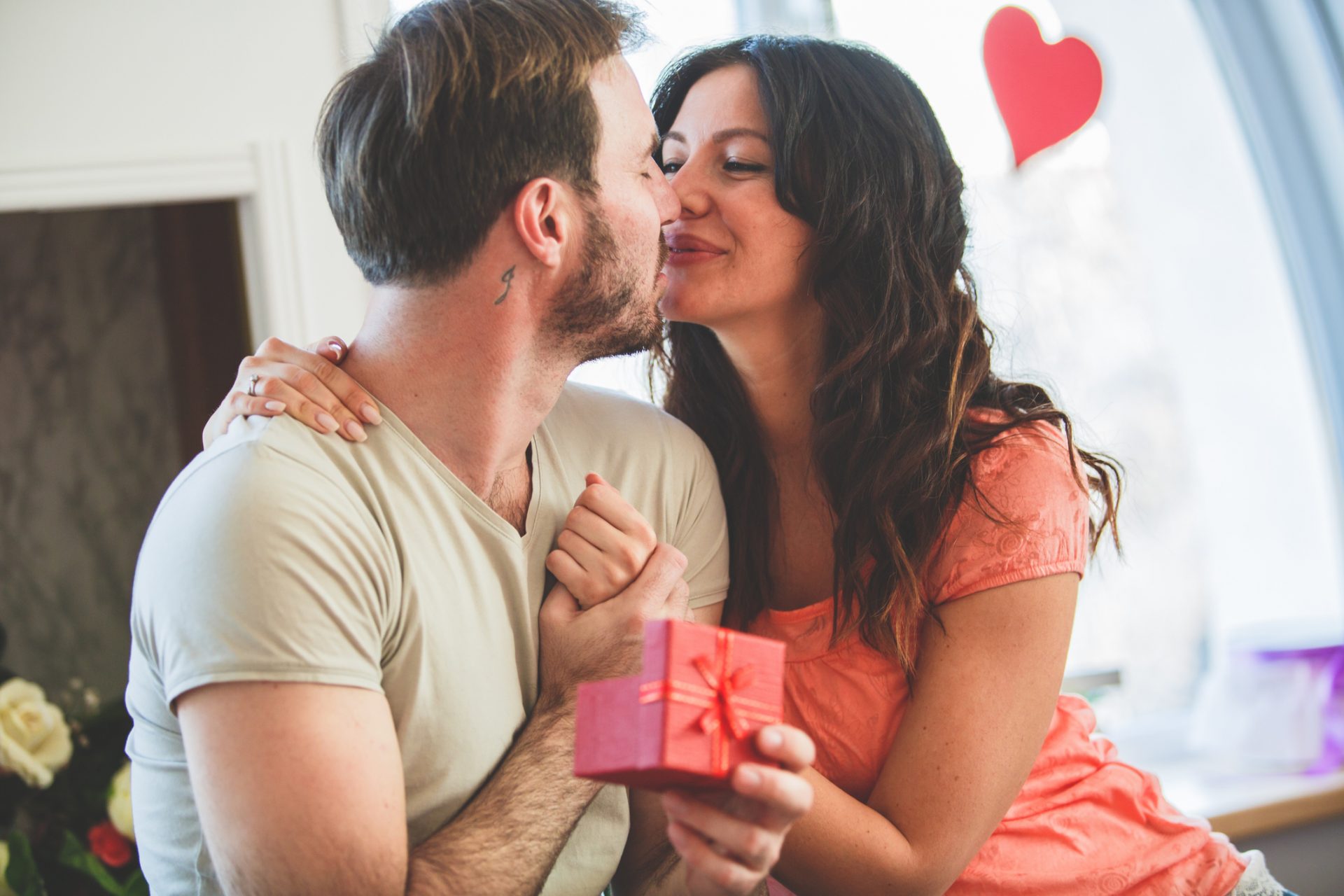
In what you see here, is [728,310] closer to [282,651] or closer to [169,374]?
[282,651]

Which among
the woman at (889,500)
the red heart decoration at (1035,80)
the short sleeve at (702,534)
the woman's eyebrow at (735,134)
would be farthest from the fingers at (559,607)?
the red heart decoration at (1035,80)

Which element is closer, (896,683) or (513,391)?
(513,391)

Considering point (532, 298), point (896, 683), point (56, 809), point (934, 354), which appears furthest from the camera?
point (56, 809)

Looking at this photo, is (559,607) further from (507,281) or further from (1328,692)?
(1328,692)

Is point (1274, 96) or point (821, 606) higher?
Answer: point (1274, 96)

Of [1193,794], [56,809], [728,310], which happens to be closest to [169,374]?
[56,809]

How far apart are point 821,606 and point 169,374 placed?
6.43 feet

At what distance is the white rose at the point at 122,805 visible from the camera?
1753 mm

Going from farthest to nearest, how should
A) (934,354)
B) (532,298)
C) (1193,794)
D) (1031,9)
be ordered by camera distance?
(1031,9), (1193,794), (934,354), (532,298)

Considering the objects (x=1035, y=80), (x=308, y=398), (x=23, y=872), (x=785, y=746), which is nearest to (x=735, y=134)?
(x=308, y=398)

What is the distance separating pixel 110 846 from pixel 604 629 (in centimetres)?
104

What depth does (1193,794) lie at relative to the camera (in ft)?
7.91

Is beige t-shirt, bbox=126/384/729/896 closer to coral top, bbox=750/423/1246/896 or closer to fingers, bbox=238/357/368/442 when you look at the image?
fingers, bbox=238/357/368/442

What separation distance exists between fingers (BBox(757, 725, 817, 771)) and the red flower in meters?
1.30
